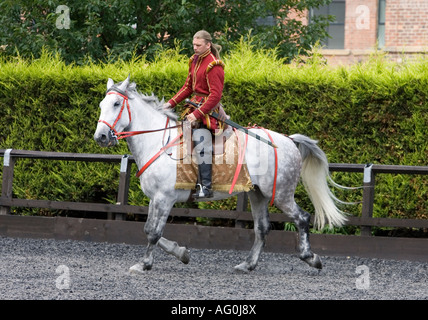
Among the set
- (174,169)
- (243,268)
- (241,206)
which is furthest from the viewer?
(241,206)

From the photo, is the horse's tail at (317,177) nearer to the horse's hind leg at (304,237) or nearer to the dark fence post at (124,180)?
the horse's hind leg at (304,237)

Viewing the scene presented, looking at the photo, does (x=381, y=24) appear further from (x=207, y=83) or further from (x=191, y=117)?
(x=191, y=117)

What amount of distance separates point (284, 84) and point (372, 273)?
2.92 metres

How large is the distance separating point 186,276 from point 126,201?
2.65 m

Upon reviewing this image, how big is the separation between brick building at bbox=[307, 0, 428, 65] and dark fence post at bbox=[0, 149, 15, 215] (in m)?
11.1

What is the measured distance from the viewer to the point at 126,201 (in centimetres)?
1061

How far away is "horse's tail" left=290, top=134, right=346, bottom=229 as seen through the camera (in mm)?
8883

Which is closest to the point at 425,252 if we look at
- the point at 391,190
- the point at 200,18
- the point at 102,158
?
the point at 391,190

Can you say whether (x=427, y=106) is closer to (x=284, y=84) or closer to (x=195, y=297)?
(x=284, y=84)

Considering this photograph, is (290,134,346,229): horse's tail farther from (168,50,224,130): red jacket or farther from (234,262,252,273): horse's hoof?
(168,50,224,130): red jacket

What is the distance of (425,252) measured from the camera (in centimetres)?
936

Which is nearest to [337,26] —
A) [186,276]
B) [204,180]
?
[204,180]

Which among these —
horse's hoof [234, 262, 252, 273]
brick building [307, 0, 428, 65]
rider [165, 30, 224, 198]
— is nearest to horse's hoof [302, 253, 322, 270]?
horse's hoof [234, 262, 252, 273]

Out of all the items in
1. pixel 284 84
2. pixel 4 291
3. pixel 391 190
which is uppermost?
pixel 284 84
